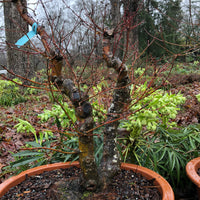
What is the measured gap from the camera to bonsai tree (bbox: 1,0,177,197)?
1.32 m

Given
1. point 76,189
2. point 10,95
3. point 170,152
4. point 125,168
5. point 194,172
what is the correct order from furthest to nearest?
point 10,95, point 170,152, point 125,168, point 194,172, point 76,189

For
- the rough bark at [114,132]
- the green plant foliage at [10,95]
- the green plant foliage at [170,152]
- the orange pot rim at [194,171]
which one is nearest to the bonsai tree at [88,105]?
the rough bark at [114,132]

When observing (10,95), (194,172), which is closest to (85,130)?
(194,172)

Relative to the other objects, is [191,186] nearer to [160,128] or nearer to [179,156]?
[179,156]

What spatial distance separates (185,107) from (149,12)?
338 inches

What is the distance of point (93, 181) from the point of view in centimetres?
148

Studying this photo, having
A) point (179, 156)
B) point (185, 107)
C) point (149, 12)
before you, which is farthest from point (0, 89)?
point (149, 12)

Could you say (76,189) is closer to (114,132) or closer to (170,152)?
(114,132)

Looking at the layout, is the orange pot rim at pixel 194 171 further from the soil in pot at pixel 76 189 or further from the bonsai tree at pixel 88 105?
the bonsai tree at pixel 88 105

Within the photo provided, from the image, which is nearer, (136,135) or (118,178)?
(118,178)

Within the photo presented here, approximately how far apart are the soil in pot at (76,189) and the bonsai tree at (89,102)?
7 centimetres

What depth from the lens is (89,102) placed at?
1438 mm

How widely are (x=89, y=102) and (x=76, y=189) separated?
0.68 m

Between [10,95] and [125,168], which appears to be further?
[10,95]
